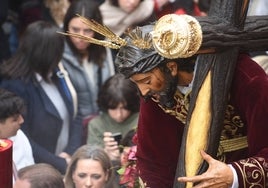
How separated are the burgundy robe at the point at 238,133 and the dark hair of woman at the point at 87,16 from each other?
1.74 m

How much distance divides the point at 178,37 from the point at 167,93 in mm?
392

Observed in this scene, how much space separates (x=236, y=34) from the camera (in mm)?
3330

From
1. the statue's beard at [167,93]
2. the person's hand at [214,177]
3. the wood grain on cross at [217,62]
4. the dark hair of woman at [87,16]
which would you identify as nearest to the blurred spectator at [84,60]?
the dark hair of woman at [87,16]

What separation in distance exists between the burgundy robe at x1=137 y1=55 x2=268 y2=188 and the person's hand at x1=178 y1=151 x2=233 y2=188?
0.05 m

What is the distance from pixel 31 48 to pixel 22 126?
441 mm

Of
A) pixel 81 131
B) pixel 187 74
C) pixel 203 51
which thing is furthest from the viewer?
pixel 81 131

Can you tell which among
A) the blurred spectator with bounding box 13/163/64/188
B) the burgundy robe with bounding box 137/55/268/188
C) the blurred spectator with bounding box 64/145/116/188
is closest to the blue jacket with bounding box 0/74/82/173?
the blurred spectator with bounding box 64/145/116/188

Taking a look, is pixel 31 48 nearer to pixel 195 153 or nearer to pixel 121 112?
pixel 121 112

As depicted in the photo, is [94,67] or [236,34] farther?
[94,67]

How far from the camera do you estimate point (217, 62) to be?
3346 mm

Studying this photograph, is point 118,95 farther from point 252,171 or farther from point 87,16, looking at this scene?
point 252,171

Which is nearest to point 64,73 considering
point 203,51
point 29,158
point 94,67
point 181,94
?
point 94,67

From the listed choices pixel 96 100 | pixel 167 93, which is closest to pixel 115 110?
pixel 96 100

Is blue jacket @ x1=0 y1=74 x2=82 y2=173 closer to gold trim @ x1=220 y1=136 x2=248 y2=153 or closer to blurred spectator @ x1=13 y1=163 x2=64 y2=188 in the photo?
blurred spectator @ x1=13 y1=163 x2=64 y2=188
